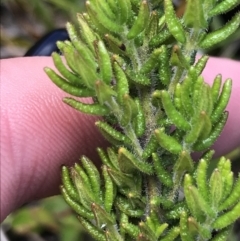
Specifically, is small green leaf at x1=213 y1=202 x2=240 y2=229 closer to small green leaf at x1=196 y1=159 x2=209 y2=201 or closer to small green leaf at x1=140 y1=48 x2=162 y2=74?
small green leaf at x1=196 y1=159 x2=209 y2=201

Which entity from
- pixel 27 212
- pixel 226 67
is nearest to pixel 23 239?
pixel 27 212

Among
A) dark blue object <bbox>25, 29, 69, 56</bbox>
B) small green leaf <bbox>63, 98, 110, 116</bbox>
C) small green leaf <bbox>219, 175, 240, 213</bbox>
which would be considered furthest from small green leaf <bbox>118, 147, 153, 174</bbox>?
dark blue object <bbox>25, 29, 69, 56</bbox>

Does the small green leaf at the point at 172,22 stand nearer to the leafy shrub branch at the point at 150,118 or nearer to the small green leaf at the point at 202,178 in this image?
the leafy shrub branch at the point at 150,118

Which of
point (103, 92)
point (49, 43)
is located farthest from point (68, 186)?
point (49, 43)

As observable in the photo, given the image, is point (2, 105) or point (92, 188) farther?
point (2, 105)

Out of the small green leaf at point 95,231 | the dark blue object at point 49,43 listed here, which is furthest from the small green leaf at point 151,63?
the dark blue object at point 49,43

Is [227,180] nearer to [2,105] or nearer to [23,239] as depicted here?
[2,105]
